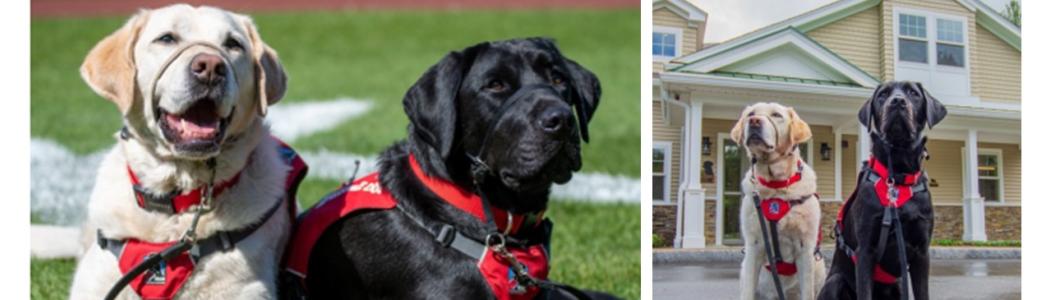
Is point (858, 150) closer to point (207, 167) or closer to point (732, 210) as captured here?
point (732, 210)

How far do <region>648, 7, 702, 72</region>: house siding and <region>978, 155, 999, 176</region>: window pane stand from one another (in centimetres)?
158

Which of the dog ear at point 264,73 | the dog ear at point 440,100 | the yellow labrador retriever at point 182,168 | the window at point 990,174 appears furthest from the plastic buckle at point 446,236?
the window at point 990,174

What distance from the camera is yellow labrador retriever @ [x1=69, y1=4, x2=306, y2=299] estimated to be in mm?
3670

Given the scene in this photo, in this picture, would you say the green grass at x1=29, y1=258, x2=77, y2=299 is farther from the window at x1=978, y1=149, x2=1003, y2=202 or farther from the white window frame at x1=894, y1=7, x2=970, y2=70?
the window at x1=978, y1=149, x2=1003, y2=202

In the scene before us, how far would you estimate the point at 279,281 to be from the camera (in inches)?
156

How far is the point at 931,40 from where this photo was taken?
541 cm

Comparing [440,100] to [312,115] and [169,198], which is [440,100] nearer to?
[169,198]

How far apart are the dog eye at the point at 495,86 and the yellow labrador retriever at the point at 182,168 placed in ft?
2.62

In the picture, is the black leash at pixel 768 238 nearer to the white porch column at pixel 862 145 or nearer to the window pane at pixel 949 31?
the white porch column at pixel 862 145

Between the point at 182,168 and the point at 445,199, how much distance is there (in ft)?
3.00

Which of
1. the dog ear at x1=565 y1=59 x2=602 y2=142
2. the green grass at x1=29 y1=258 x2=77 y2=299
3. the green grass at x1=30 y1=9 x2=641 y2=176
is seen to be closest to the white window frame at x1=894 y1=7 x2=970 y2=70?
the dog ear at x1=565 y1=59 x2=602 y2=142

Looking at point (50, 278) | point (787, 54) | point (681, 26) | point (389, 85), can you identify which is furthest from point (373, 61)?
point (787, 54)

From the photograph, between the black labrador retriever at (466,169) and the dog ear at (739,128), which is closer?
the black labrador retriever at (466,169)

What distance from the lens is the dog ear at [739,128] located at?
503 centimetres
